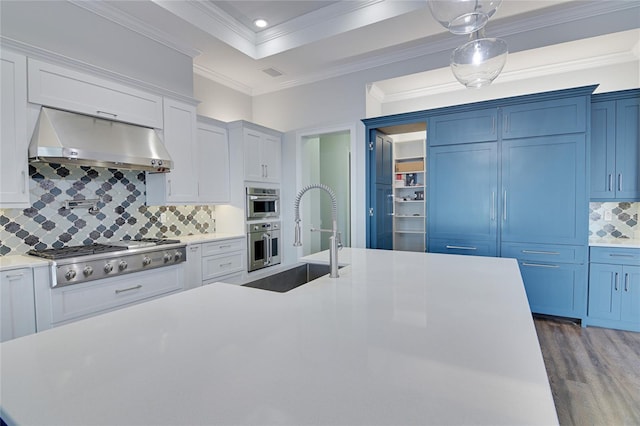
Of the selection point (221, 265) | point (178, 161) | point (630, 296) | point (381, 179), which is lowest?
point (630, 296)

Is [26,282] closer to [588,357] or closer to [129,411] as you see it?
[129,411]

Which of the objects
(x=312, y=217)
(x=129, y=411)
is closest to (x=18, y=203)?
(x=129, y=411)

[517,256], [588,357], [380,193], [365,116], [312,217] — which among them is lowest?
[588,357]

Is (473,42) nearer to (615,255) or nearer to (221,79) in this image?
(615,255)

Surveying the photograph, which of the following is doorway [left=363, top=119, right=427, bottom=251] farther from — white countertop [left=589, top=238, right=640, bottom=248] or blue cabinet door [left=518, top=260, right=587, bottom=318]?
white countertop [left=589, top=238, right=640, bottom=248]

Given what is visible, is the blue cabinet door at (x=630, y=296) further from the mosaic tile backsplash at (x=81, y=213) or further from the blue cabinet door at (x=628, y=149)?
the mosaic tile backsplash at (x=81, y=213)

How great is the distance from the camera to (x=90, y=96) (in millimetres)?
2584

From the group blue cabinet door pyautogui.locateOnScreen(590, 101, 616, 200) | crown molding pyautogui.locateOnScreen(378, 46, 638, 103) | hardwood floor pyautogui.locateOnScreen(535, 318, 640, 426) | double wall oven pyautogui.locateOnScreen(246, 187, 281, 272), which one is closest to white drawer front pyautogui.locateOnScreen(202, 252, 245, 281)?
double wall oven pyautogui.locateOnScreen(246, 187, 281, 272)

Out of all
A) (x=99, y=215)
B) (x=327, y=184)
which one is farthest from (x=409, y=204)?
(x=99, y=215)

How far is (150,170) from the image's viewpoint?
9.89ft

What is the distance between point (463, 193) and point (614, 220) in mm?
1637

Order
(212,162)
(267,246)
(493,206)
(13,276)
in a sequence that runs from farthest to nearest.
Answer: (267,246) < (212,162) < (493,206) < (13,276)

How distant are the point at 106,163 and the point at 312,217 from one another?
9.65 feet

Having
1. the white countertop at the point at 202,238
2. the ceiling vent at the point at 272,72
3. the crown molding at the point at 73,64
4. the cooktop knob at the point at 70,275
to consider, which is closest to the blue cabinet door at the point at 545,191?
the ceiling vent at the point at 272,72
